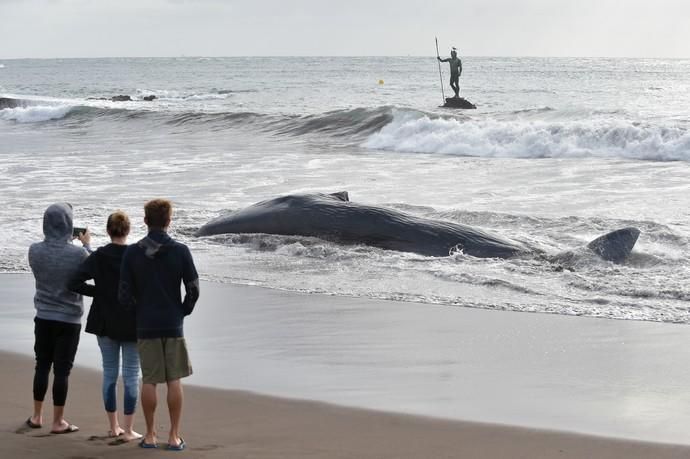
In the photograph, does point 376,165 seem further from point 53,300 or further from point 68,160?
point 53,300

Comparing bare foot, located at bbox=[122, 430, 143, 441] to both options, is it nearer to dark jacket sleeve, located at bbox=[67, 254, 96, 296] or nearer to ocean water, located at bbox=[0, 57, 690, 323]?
dark jacket sleeve, located at bbox=[67, 254, 96, 296]

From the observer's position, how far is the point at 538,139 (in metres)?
24.7

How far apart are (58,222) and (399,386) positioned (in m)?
2.27

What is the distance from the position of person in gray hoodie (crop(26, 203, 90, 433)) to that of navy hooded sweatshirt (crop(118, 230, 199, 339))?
0.47 metres

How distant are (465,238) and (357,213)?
50.2 inches

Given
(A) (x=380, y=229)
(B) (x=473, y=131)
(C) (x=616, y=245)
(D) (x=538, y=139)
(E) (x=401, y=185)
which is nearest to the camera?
(C) (x=616, y=245)

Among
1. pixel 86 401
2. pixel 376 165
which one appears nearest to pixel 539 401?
pixel 86 401

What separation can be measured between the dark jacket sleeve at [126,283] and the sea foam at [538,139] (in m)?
19.5

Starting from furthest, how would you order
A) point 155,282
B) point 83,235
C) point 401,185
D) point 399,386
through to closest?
1. point 401,185
2. point 399,386
3. point 83,235
4. point 155,282

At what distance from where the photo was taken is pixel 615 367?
625 cm

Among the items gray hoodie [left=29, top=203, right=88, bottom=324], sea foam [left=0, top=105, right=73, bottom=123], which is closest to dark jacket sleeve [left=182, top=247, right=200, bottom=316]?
gray hoodie [left=29, top=203, right=88, bottom=324]

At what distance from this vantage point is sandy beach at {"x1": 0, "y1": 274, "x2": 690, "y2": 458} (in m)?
4.89

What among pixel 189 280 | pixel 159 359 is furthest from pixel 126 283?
pixel 159 359

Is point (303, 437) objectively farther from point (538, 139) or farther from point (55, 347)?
point (538, 139)
